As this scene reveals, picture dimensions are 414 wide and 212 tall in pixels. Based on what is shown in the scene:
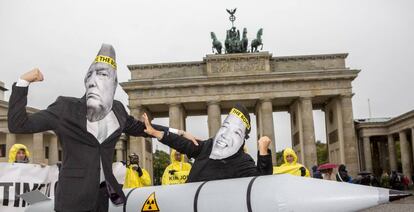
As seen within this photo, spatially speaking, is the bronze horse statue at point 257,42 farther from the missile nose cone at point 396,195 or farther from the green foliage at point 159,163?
the missile nose cone at point 396,195

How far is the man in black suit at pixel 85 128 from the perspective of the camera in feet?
13.0

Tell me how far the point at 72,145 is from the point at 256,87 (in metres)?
46.3

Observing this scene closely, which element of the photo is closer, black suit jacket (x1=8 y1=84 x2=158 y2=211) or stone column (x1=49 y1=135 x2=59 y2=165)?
black suit jacket (x1=8 y1=84 x2=158 y2=211)

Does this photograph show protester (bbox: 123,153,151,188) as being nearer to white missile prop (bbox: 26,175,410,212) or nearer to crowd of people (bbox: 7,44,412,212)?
white missile prop (bbox: 26,175,410,212)

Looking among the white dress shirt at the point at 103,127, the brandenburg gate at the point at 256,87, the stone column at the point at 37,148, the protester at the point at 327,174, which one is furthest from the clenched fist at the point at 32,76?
the stone column at the point at 37,148

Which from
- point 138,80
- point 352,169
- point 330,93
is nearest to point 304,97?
point 330,93

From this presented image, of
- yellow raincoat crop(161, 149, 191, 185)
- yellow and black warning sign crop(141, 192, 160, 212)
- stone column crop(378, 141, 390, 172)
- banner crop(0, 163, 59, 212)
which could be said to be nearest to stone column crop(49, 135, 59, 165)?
stone column crop(378, 141, 390, 172)

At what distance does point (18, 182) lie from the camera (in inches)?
292

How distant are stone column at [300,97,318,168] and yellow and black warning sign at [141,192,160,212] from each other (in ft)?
146

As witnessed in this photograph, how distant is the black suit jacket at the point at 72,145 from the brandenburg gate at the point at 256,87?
45.0 m

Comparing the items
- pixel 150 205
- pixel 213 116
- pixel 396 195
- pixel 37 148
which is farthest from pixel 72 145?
pixel 37 148

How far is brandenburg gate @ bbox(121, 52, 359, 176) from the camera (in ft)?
162

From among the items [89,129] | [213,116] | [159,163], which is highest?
[213,116]

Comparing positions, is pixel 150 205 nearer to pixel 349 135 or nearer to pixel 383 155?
pixel 349 135
